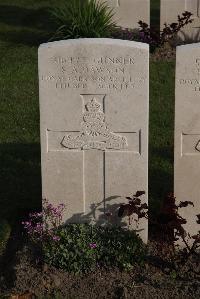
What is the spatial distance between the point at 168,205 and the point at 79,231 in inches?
31.5

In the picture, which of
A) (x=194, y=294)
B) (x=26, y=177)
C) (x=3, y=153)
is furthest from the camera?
(x=3, y=153)

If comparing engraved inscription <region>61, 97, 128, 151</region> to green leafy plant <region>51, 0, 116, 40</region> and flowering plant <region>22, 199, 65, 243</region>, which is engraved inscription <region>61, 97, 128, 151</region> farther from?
green leafy plant <region>51, 0, 116, 40</region>

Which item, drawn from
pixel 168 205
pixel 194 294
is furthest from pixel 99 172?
pixel 194 294

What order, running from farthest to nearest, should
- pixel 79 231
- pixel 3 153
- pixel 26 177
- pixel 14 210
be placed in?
1. pixel 3 153
2. pixel 26 177
3. pixel 14 210
4. pixel 79 231

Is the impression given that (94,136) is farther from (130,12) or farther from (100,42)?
(130,12)

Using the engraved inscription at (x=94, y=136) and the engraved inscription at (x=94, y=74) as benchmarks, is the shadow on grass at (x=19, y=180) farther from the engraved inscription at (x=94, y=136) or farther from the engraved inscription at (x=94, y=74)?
the engraved inscription at (x=94, y=74)

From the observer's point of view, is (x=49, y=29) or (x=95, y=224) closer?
(x=95, y=224)

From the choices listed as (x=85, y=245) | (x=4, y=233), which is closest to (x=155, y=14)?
(x=4, y=233)

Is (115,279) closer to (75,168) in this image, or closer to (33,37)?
(75,168)

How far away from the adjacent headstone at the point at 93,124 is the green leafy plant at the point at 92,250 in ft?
0.64

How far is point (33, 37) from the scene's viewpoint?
12.9 metres

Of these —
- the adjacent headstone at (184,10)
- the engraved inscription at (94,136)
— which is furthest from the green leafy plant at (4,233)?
the adjacent headstone at (184,10)

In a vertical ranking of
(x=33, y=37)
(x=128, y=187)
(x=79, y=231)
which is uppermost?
(x=33, y=37)

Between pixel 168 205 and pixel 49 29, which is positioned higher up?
pixel 49 29
